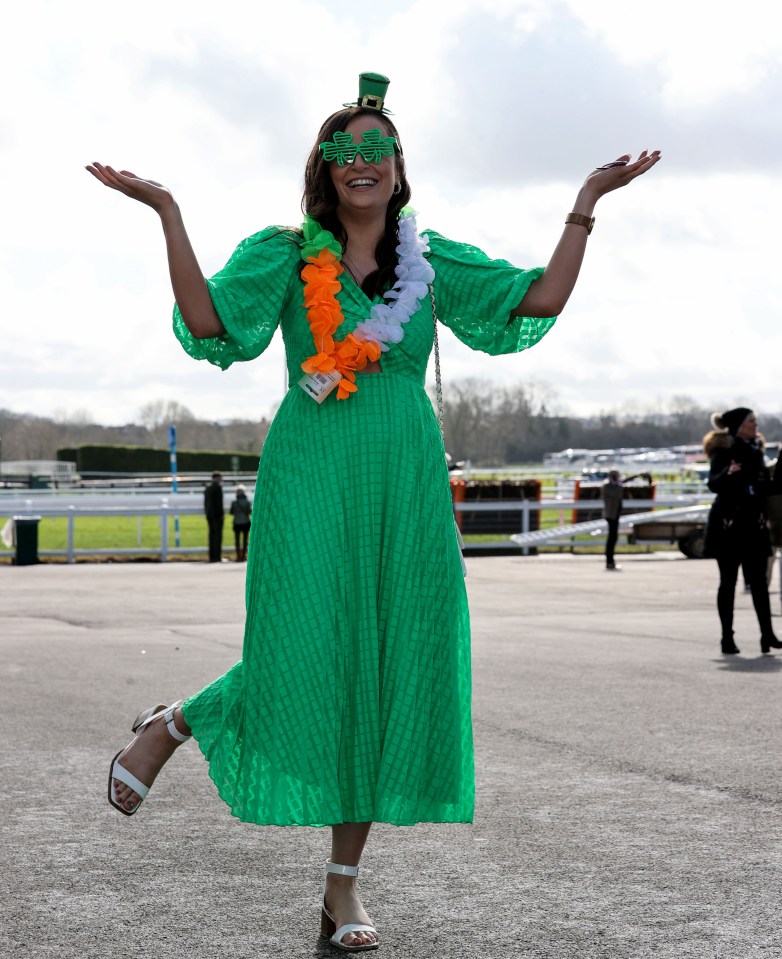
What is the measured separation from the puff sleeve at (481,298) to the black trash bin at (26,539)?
22.4 meters

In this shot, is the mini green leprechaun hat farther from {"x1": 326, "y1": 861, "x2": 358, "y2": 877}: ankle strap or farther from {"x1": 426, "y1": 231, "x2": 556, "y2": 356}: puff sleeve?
{"x1": 326, "y1": 861, "x2": 358, "y2": 877}: ankle strap

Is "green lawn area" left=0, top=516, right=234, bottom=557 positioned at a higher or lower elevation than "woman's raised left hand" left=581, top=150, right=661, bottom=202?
lower

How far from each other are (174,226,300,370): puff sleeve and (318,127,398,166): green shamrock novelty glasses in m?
0.24

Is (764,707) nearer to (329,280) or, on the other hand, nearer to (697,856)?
(697,856)

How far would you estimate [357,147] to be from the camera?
3.86 m

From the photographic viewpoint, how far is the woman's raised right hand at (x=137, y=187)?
144 inches

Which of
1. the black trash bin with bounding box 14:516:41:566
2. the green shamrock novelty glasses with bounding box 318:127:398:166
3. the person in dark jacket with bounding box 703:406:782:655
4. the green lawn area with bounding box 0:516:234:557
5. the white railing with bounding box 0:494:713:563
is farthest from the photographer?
the green lawn area with bounding box 0:516:234:557

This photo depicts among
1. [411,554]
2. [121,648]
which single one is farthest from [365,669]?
[121,648]

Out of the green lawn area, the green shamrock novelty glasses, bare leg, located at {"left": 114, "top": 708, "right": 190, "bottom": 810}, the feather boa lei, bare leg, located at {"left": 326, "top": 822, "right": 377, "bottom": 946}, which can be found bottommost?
the green lawn area

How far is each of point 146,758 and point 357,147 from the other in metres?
1.75

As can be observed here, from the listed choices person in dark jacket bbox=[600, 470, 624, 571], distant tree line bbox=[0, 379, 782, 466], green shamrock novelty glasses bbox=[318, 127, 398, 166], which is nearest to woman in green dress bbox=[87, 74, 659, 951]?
green shamrock novelty glasses bbox=[318, 127, 398, 166]

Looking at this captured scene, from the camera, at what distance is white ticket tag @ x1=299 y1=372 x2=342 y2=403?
3.72 m

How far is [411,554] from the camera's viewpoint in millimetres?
3717

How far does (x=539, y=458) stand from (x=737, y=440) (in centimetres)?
12821
